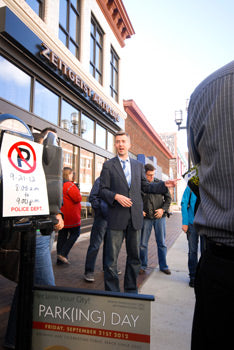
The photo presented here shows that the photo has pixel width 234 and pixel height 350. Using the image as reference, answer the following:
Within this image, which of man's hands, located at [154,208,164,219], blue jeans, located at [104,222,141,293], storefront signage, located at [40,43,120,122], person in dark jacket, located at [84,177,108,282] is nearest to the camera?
blue jeans, located at [104,222,141,293]

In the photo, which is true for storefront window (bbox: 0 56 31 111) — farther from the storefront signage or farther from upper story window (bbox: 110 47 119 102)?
upper story window (bbox: 110 47 119 102)

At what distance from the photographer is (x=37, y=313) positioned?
1.46 metres

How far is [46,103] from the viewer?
8.09m

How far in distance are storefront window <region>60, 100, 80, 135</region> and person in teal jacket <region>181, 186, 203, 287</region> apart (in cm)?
621

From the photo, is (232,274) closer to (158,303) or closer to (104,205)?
(158,303)

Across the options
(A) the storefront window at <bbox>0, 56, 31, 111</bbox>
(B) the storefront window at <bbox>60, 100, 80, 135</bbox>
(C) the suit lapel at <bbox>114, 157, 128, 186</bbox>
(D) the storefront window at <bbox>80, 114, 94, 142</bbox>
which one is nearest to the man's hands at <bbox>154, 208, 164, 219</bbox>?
(C) the suit lapel at <bbox>114, 157, 128, 186</bbox>

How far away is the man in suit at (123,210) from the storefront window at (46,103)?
5.23 meters

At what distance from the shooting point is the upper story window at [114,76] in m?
14.0

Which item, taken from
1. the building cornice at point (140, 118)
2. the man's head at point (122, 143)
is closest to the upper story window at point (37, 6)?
the man's head at point (122, 143)

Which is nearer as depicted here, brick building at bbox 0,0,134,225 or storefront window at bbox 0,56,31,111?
storefront window at bbox 0,56,31,111

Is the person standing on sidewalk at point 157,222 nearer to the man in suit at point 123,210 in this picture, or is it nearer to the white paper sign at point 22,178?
the man in suit at point 123,210

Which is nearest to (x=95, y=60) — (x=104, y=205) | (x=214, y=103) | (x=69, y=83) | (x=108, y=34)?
(x=108, y=34)

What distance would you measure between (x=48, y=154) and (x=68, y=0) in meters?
10.3

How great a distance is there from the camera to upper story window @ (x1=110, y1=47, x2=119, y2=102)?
14.0 meters
